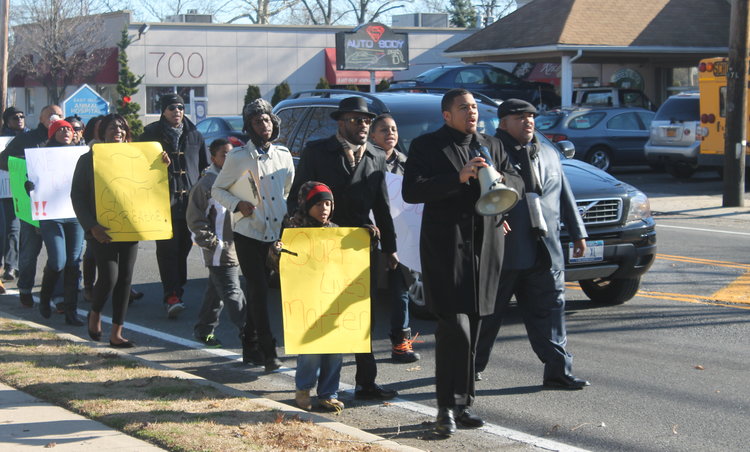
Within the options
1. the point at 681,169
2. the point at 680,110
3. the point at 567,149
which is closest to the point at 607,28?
the point at 681,169

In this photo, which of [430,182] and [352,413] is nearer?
[430,182]

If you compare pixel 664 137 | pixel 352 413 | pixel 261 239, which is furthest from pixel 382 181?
pixel 664 137

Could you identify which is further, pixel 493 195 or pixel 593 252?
pixel 593 252

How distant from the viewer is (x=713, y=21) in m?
31.7

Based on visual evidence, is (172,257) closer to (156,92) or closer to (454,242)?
(454,242)

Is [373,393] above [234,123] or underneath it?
underneath

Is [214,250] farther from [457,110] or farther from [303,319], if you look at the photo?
[457,110]

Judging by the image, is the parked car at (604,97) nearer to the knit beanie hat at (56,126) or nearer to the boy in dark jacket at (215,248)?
the knit beanie hat at (56,126)

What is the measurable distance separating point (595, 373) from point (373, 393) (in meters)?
1.66

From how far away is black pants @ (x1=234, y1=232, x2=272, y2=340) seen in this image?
7.09 meters

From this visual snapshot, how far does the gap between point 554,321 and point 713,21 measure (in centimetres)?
2753

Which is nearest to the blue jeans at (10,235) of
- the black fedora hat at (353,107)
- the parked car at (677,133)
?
the black fedora hat at (353,107)

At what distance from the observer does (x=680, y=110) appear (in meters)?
22.4

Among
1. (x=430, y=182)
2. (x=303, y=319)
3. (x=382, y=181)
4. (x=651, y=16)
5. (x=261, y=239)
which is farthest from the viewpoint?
(x=651, y=16)
